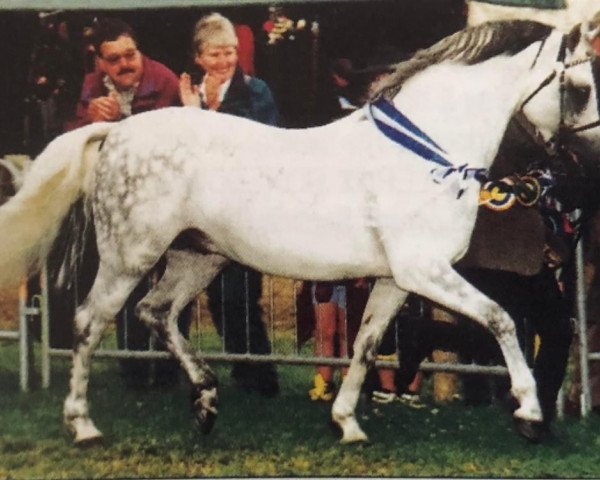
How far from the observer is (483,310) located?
135 inches

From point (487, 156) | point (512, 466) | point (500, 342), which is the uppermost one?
point (487, 156)

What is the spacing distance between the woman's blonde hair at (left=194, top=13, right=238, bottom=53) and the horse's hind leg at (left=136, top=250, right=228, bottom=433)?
2.54ft

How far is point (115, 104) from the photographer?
3.81 meters

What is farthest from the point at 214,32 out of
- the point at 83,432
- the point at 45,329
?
the point at 83,432

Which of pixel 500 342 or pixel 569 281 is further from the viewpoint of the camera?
pixel 569 281

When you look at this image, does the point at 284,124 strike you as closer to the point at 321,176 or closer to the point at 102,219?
the point at 321,176

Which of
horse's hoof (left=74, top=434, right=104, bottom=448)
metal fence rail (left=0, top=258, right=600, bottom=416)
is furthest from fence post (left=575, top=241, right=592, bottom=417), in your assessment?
horse's hoof (left=74, top=434, right=104, bottom=448)

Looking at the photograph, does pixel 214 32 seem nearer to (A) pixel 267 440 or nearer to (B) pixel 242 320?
(B) pixel 242 320

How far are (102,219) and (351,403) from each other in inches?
43.2

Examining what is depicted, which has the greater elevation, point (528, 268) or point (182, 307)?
point (528, 268)

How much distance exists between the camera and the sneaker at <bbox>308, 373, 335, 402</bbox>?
12.3 feet

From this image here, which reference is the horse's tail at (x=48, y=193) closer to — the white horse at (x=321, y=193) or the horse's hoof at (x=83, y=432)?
the white horse at (x=321, y=193)

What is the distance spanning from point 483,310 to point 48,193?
158cm

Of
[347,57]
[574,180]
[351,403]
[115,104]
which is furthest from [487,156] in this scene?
[115,104]
